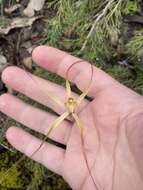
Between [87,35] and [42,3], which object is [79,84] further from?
[42,3]

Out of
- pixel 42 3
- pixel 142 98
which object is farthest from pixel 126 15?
pixel 142 98

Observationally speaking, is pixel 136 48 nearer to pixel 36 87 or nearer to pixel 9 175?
pixel 36 87

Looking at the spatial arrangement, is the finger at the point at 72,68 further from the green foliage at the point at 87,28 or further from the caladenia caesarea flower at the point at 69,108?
the green foliage at the point at 87,28

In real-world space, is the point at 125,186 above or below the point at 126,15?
below

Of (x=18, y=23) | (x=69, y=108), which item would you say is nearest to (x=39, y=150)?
(x=69, y=108)

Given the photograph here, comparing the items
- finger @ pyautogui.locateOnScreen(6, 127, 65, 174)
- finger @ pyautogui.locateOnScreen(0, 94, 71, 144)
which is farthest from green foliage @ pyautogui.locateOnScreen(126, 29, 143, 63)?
finger @ pyautogui.locateOnScreen(6, 127, 65, 174)

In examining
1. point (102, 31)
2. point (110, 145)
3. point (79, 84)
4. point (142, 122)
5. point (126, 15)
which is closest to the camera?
point (142, 122)
